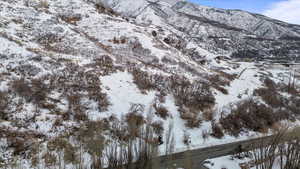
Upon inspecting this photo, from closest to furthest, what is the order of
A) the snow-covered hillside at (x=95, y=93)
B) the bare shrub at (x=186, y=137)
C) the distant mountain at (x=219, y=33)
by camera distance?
the snow-covered hillside at (x=95, y=93), the bare shrub at (x=186, y=137), the distant mountain at (x=219, y=33)

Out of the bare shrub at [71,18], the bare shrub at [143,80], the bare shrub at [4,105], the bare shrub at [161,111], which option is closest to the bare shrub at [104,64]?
the bare shrub at [143,80]

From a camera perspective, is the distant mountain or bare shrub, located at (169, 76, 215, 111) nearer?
bare shrub, located at (169, 76, 215, 111)

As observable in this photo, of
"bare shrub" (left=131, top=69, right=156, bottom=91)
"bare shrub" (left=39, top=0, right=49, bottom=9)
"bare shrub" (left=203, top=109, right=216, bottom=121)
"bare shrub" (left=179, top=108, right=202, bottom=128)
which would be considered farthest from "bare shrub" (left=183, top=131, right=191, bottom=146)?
"bare shrub" (left=39, top=0, right=49, bottom=9)

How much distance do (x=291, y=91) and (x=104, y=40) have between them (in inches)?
841

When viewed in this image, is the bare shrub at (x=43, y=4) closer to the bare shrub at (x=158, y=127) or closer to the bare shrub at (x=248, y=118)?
the bare shrub at (x=158, y=127)

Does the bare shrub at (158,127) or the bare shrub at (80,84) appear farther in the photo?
the bare shrub at (80,84)

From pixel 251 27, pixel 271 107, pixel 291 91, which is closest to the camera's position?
pixel 271 107

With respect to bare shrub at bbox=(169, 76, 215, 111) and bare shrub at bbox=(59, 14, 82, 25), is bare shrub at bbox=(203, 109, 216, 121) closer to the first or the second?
bare shrub at bbox=(169, 76, 215, 111)

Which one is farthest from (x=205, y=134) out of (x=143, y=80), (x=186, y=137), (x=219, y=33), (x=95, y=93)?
(x=219, y=33)

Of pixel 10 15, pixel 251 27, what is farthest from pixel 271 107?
pixel 251 27

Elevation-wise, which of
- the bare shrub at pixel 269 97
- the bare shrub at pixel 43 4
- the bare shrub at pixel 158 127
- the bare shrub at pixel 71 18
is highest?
the bare shrub at pixel 43 4

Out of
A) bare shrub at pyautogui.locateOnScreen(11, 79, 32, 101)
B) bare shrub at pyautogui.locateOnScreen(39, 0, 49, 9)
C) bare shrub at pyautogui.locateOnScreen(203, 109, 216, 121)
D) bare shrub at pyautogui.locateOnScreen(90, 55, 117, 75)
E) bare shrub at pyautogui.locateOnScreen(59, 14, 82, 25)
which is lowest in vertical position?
bare shrub at pyautogui.locateOnScreen(203, 109, 216, 121)

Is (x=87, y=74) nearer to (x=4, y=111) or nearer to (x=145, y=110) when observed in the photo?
(x=145, y=110)

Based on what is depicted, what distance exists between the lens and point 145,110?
1230cm
